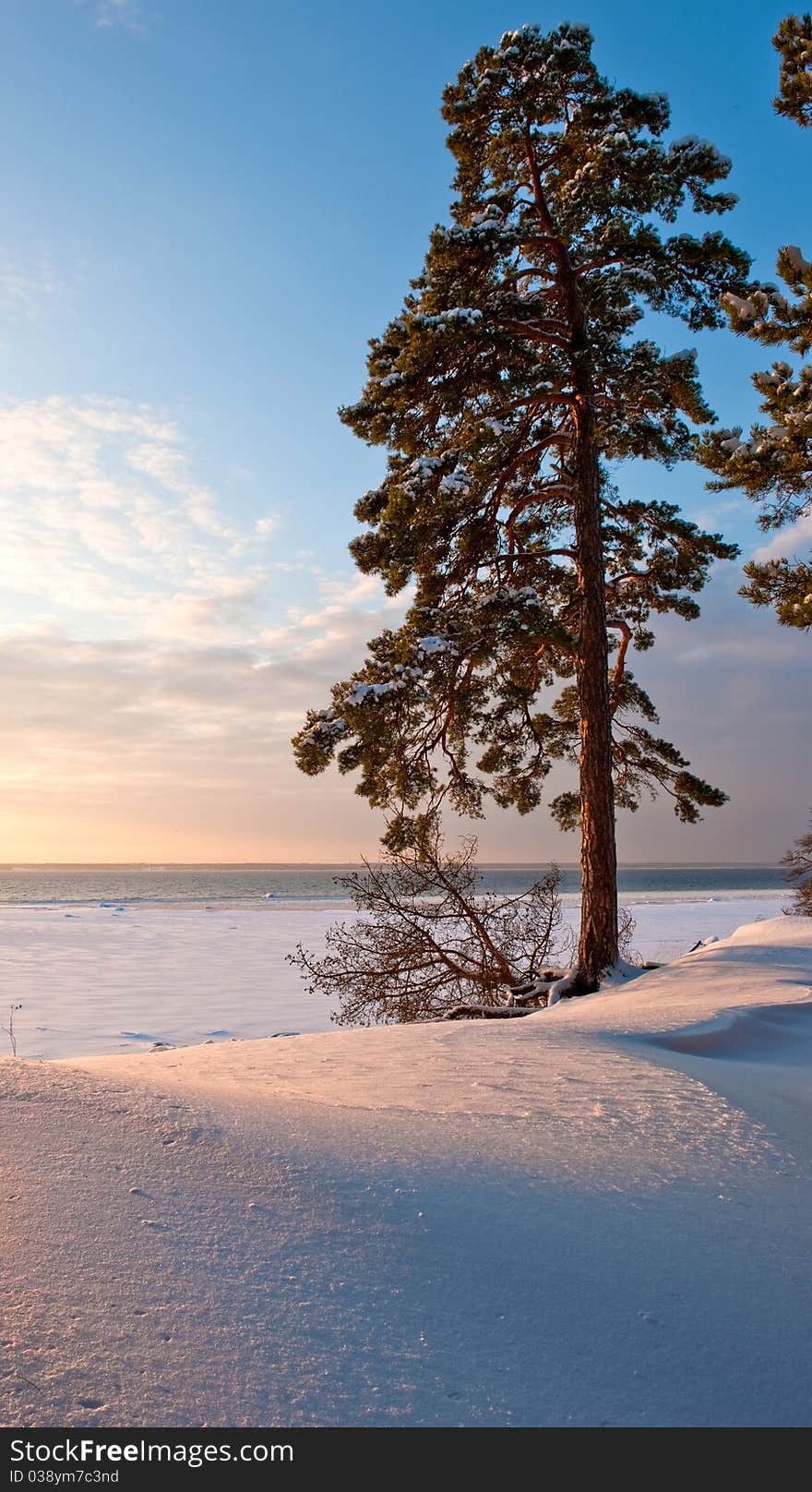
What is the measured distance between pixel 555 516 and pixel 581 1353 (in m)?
12.6

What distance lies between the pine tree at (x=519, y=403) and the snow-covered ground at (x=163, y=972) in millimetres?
5832

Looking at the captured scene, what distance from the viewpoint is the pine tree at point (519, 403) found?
10500 mm

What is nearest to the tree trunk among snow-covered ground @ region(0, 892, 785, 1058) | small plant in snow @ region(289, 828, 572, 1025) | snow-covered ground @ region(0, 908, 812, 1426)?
small plant in snow @ region(289, 828, 572, 1025)

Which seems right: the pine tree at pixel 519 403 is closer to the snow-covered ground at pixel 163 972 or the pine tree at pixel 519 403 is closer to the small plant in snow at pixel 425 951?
the small plant in snow at pixel 425 951

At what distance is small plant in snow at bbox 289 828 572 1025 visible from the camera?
12.0 meters

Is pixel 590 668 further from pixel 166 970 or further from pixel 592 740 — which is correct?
pixel 166 970

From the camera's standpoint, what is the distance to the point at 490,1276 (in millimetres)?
2711

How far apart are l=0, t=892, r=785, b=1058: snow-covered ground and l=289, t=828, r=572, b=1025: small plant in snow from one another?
236 cm

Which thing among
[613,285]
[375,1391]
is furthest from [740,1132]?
[613,285]

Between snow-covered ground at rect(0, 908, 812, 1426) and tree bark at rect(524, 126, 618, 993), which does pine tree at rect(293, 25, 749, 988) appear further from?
snow-covered ground at rect(0, 908, 812, 1426)

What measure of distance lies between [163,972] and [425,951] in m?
11.7

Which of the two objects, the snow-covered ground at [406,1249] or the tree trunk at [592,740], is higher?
the tree trunk at [592,740]

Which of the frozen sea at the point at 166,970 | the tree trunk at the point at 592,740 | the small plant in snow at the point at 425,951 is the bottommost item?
the frozen sea at the point at 166,970

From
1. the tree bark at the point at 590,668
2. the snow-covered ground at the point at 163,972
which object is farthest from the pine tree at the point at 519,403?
the snow-covered ground at the point at 163,972
